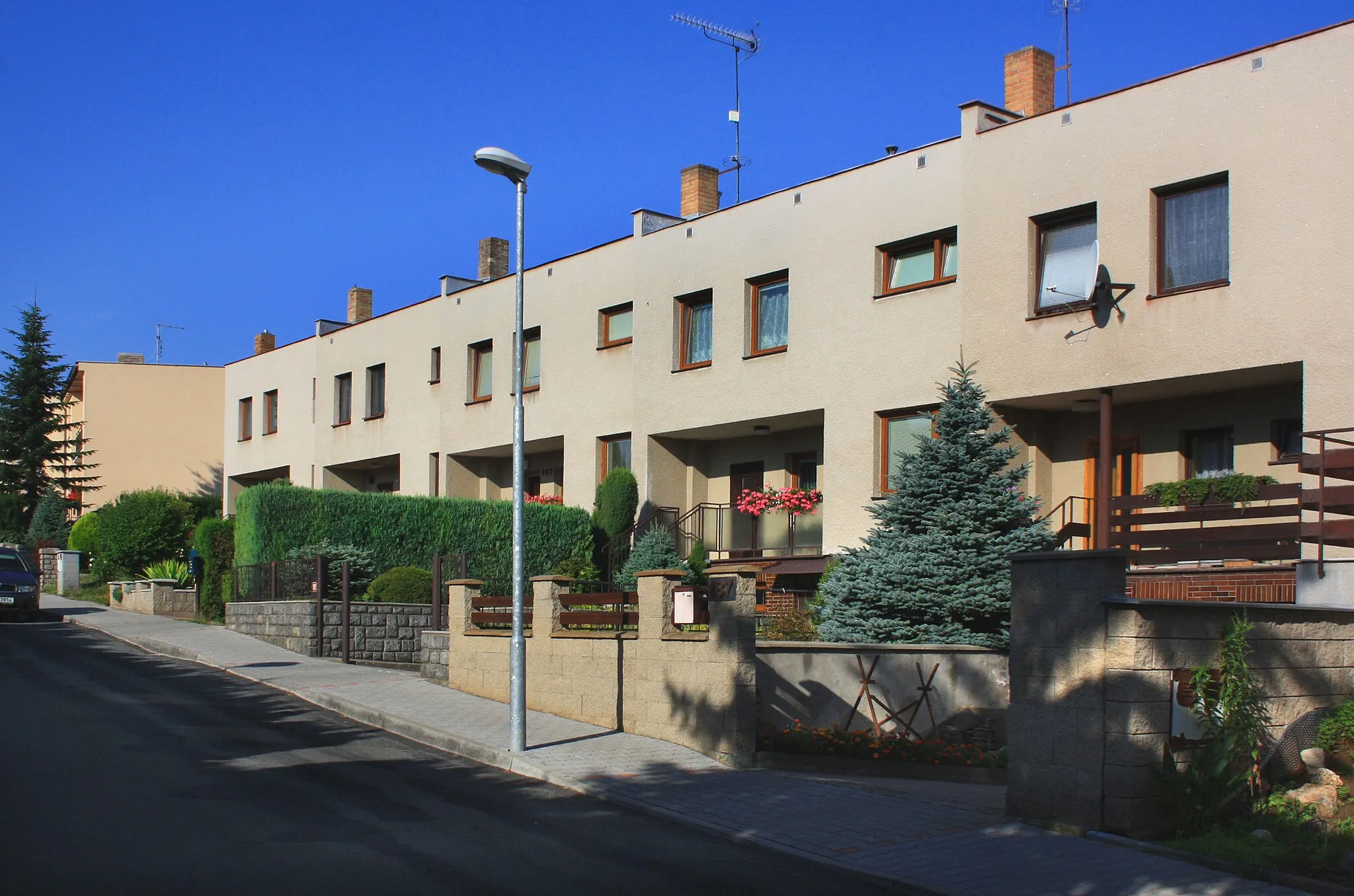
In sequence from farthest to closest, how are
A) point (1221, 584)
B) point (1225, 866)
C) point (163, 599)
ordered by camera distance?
point (163, 599) < point (1221, 584) < point (1225, 866)

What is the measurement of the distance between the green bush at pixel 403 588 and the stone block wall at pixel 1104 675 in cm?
1444

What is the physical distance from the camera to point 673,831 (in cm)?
995

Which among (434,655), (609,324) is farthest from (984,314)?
(609,324)

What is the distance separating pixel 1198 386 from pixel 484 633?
34.0 feet

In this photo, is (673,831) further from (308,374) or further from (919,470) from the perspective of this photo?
(308,374)

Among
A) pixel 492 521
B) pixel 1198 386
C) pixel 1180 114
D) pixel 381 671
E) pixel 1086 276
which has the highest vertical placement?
pixel 1180 114

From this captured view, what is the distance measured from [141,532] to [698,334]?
16.4m

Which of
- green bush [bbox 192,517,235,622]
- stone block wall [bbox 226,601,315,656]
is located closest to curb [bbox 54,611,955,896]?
stone block wall [bbox 226,601,315,656]

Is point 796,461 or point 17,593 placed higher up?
point 796,461

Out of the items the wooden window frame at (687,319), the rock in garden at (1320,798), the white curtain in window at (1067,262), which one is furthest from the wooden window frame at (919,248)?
the rock in garden at (1320,798)

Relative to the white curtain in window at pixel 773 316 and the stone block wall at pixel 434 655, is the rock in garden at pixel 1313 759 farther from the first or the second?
the white curtain in window at pixel 773 316

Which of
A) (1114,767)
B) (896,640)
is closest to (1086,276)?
(896,640)

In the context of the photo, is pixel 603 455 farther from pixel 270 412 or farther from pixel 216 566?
pixel 270 412

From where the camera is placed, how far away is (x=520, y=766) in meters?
12.5
